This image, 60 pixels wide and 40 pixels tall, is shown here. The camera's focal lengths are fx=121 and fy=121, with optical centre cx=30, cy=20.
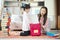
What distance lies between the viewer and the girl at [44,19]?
1.14 m

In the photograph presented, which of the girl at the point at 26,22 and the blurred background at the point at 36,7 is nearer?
the girl at the point at 26,22

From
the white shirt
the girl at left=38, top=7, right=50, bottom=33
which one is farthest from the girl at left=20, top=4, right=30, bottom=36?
the girl at left=38, top=7, right=50, bottom=33

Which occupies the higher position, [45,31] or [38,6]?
[38,6]

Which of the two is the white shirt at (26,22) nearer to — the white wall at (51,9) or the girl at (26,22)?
the girl at (26,22)

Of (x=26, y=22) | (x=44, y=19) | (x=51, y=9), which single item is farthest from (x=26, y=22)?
(x=51, y=9)

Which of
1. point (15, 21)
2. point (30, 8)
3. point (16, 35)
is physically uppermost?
point (30, 8)

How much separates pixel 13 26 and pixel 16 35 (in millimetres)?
152

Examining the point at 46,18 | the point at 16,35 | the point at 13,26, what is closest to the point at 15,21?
the point at 13,26

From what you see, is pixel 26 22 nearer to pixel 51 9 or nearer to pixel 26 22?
pixel 26 22

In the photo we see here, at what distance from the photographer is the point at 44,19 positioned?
3.79 feet

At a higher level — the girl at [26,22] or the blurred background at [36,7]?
the blurred background at [36,7]

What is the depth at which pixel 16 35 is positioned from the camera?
3.40ft

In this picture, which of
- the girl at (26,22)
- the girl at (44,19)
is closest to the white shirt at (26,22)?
the girl at (26,22)

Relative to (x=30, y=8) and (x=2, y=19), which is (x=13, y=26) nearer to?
(x=2, y=19)
